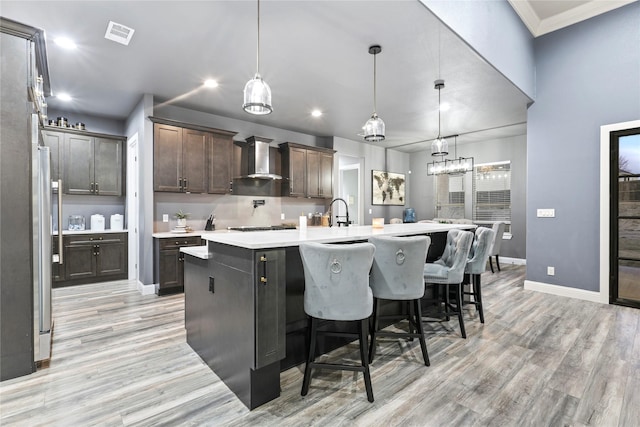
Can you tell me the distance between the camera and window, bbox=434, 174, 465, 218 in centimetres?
783

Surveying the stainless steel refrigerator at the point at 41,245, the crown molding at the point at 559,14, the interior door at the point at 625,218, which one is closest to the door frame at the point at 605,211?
the interior door at the point at 625,218

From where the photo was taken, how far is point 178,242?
4.46 meters

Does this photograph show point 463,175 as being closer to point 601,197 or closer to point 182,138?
point 601,197

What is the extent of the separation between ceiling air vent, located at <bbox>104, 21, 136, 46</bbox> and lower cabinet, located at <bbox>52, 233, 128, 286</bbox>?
10.6 ft

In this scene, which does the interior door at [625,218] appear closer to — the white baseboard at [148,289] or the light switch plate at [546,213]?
the light switch plate at [546,213]

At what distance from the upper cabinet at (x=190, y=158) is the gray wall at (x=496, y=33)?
11.9 feet

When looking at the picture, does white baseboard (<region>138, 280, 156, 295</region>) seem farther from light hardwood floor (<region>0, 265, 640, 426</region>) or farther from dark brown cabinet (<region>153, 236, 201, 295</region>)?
light hardwood floor (<region>0, 265, 640, 426</region>)

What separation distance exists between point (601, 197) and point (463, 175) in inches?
151

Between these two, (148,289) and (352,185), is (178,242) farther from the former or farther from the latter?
(352,185)

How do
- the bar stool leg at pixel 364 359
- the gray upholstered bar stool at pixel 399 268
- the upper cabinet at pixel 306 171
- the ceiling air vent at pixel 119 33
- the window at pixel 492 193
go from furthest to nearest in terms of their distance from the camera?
the window at pixel 492 193 → the upper cabinet at pixel 306 171 → the ceiling air vent at pixel 119 33 → the gray upholstered bar stool at pixel 399 268 → the bar stool leg at pixel 364 359

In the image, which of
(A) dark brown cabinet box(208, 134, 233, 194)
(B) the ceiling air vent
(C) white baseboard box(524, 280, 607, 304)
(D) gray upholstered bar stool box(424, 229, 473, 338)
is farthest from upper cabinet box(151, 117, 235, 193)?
(C) white baseboard box(524, 280, 607, 304)

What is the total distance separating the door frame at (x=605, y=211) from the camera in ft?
12.9

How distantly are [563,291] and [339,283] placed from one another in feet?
13.9

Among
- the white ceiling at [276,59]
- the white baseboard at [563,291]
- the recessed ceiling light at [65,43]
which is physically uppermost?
the white ceiling at [276,59]
